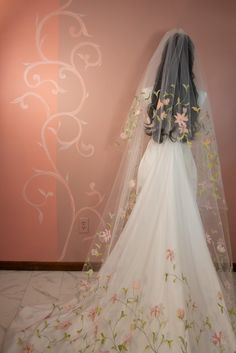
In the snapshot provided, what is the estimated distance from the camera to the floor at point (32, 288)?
181 centimetres

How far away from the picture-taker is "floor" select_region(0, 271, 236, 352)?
1809 mm

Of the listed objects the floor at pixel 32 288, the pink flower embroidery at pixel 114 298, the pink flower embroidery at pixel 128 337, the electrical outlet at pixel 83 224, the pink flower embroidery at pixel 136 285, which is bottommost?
the floor at pixel 32 288

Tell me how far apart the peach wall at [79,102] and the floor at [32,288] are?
0.41 feet

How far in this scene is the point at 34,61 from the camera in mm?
1937

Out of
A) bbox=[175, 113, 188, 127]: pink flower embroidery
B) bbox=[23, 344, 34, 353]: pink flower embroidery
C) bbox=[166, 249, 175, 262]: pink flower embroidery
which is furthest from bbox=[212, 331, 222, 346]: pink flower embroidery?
bbox=[175, 113, 188, 127]: pink flower embroidery

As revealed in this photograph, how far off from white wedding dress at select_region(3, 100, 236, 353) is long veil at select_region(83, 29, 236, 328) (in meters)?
0.07

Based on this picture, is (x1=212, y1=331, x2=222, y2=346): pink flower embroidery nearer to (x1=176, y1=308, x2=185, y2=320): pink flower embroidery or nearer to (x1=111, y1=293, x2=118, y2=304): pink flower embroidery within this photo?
(x1=176, y1=308, x2=185, y2=320): pink flower embroidery

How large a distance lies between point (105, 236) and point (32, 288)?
0.78 metres

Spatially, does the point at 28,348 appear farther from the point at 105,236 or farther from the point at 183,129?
the point at 183,129

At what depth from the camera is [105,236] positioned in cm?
157

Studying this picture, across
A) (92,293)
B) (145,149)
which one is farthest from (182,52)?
(92,293)

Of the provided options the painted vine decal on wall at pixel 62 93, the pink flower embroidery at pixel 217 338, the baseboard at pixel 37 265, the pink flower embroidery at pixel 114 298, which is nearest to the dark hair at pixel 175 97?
the painted vine decal on wall at pixel 62 93

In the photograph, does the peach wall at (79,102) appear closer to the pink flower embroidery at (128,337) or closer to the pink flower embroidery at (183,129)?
the pink flower embroidery at (183,129)

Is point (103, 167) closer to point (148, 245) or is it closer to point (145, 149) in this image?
point (145, 149)
